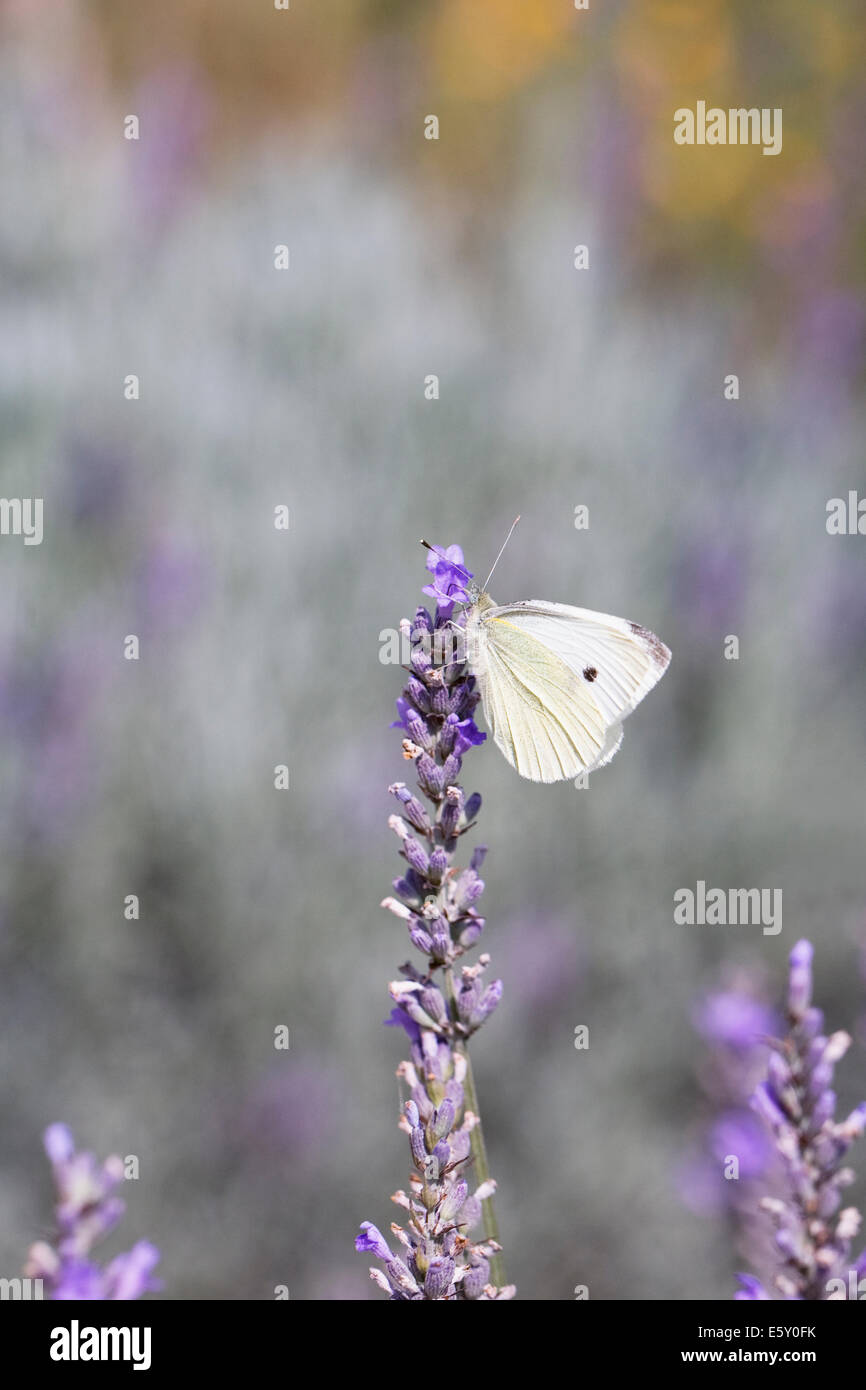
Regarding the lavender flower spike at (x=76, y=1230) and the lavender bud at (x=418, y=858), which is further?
A: the lavender bud at (x=418, y=858)

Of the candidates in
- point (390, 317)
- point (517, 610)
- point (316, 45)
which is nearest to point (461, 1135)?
point (517, 610)

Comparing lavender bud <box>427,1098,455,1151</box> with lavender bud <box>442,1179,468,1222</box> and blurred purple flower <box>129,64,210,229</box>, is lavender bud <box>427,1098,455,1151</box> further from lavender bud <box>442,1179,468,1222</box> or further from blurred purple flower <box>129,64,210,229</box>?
blurred purple flower <box>129,64,210,229</box>

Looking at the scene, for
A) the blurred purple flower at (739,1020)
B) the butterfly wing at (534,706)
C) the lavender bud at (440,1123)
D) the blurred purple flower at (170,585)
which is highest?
the blurred purple flower at (170,585)

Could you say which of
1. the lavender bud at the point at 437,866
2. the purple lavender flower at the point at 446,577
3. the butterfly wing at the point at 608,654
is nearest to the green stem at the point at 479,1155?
the lavender bud at the point at 437,866

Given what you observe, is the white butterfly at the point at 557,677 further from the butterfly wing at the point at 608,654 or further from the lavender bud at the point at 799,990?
the lavender bud at the point at 799,990

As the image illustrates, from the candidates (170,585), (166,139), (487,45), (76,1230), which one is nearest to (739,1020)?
(76,1230)

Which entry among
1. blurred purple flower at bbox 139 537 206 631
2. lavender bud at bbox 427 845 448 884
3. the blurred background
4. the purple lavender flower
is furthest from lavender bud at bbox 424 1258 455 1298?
blurred purple flower at bbox 139 537 206 631

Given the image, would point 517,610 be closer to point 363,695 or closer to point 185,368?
point 363,695
